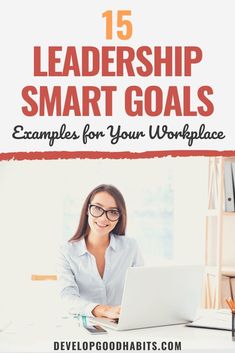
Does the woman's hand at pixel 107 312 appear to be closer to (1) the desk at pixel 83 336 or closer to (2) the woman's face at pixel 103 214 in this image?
(1) the desk at pixel 83 336

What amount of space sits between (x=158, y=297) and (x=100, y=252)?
0.75m

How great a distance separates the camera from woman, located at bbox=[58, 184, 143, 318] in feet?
9.16

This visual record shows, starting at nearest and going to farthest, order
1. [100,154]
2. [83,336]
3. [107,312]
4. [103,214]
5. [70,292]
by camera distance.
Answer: [83,336], [107,312], [70,292], [103,214], [100,154]

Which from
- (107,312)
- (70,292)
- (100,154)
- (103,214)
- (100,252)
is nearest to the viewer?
(107,312)

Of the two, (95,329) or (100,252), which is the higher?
(100,252)

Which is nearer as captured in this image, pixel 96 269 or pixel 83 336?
pixel 83 336

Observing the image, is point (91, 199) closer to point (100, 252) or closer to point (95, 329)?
point (100, 252)

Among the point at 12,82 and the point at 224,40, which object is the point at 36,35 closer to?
the point at 12,82

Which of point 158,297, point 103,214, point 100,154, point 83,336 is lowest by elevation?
point 83,336

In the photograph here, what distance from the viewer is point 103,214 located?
2.79m

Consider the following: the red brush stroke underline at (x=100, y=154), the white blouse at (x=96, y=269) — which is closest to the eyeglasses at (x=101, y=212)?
the white blouse at (x=96, y=269)

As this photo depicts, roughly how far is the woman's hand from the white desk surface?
0.09 m

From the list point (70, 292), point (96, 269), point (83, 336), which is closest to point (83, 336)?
point (83, 336)

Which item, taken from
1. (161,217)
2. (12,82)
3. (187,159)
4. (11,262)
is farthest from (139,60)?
(11,262)
